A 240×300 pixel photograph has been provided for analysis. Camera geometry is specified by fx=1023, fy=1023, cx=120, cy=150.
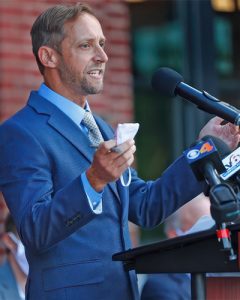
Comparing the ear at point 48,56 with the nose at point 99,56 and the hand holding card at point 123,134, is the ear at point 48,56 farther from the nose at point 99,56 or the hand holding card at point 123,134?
the hand holding card at point 123,134

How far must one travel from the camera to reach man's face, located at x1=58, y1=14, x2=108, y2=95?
3969 millimetres

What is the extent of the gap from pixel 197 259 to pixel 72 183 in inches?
19.3

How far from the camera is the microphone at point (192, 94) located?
3.37 metres

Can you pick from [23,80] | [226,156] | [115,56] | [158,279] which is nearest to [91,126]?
[226,156]

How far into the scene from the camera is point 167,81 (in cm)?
365

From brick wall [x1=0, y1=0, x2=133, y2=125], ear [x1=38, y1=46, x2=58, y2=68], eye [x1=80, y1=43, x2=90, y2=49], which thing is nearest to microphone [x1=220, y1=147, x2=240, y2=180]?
eye [x1=80, y1=43, x2=90, y2=49]

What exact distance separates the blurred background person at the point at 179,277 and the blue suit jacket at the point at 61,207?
0.91m

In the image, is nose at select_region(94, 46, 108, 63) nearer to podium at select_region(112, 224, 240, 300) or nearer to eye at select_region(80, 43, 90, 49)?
eye at select_region(80, 43, 90, 49)

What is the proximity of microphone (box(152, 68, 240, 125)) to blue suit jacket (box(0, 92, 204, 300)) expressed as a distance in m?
0.40

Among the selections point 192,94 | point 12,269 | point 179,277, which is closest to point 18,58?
point 12,269

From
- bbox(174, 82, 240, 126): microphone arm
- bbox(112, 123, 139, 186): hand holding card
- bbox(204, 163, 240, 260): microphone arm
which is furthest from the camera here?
bbox(174, 82, 240, 126): microphone arm

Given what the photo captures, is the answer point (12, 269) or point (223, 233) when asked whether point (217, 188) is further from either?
point (12, 269)

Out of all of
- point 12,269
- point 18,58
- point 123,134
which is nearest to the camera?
point 123,134

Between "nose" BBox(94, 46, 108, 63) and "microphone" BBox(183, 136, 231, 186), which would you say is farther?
"nose" BBox(94, 46, 108, 63)
